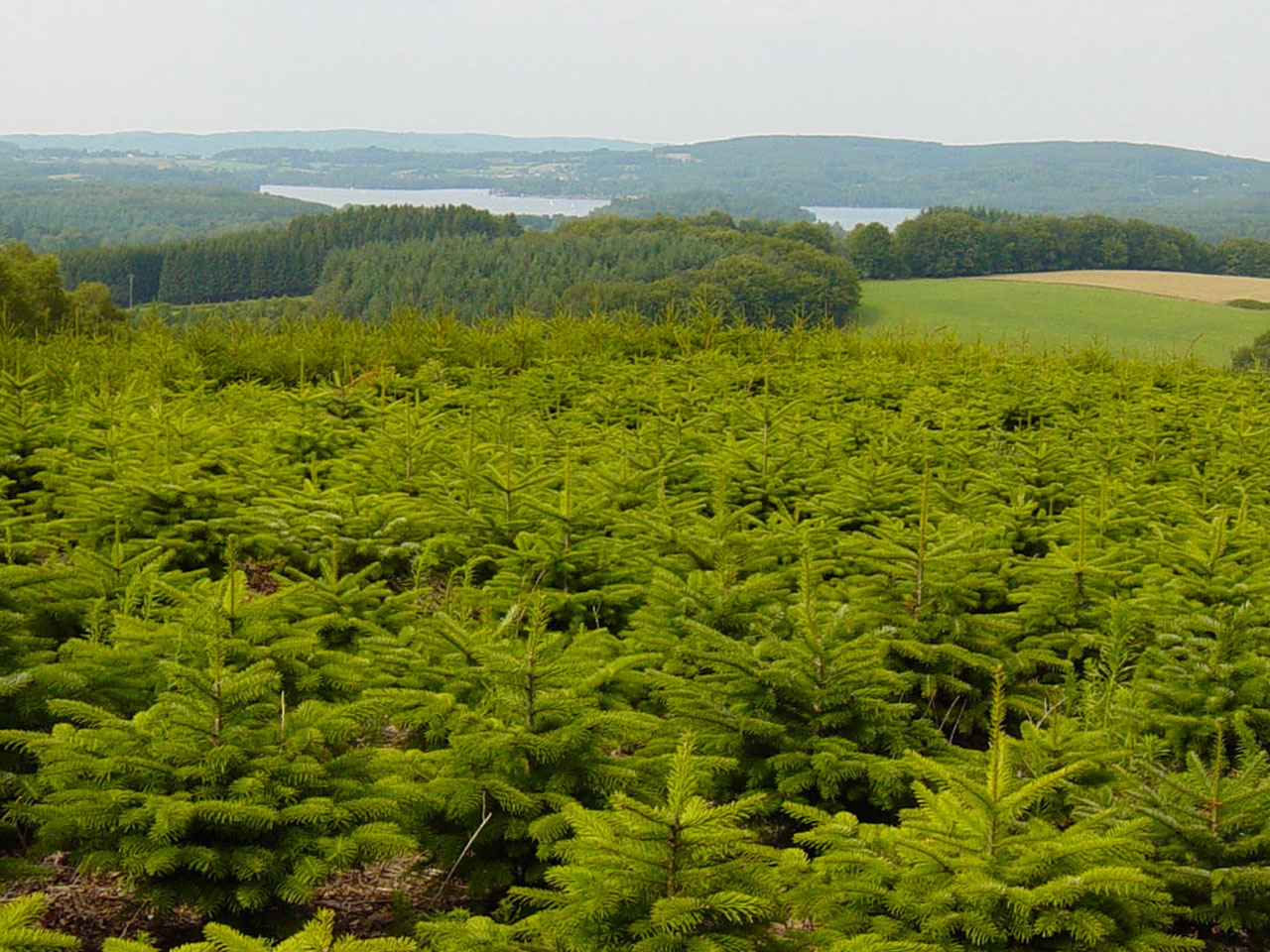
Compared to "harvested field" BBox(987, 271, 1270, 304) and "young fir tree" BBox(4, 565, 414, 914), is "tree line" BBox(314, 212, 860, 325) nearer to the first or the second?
"harvested field" BBox(987, 271, 1270, 304)

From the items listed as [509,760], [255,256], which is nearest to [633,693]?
[509,760]

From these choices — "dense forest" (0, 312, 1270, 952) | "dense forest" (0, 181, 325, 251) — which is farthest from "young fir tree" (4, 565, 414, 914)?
"dense forest" (0, 181, 325, 251)

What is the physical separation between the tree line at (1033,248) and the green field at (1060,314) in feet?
14.0

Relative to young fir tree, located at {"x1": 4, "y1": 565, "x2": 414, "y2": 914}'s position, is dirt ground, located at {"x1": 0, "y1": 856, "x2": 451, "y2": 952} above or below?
below

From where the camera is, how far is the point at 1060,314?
40906 mm

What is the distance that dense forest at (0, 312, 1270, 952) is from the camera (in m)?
2.67

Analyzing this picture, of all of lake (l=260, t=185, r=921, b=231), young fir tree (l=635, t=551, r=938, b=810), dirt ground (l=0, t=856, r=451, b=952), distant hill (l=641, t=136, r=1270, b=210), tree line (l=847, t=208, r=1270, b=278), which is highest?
distant hill (l=641, t=136, r=1270, b=210)

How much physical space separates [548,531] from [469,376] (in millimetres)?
7403

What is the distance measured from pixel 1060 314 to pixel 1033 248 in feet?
59.0

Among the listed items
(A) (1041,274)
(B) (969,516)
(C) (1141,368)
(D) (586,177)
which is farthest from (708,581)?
(D) (586,177)

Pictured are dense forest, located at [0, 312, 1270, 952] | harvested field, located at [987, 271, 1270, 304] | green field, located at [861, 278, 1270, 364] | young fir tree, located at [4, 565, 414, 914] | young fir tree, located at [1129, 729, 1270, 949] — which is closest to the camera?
dense forest, located at [0, 312, 1270, 952]

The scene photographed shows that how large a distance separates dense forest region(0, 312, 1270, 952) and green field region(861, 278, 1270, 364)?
2748 cm

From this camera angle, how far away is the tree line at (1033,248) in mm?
53094

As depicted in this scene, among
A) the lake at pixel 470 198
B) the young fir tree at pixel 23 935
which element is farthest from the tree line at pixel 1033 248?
the lake at pixel 470 198
